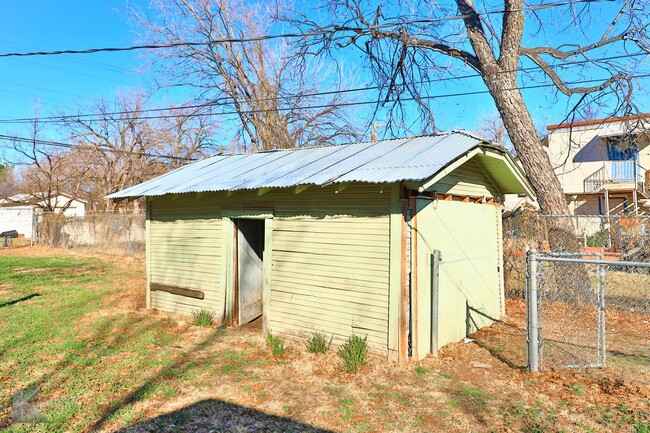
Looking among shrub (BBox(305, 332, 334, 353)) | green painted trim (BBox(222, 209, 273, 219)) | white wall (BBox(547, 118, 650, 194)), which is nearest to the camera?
shrub (BBox(305, 332, 334, 353))

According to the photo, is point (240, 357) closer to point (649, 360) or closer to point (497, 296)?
point (497, 296)

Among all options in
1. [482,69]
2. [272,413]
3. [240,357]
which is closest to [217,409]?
[272,413]

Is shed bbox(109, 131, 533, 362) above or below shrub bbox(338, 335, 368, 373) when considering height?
above

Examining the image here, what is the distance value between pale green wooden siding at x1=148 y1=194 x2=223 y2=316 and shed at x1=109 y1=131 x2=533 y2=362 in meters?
0.03

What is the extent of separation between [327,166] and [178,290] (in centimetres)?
410

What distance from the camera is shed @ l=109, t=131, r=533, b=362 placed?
546 centimetres

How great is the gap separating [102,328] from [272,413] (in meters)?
4.69

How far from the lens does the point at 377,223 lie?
558 centimetres

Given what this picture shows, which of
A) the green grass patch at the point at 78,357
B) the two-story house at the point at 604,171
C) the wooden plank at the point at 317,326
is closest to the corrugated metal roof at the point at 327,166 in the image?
the wooden plank at the point at 317,326

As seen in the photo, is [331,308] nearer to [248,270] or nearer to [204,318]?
[248,270]

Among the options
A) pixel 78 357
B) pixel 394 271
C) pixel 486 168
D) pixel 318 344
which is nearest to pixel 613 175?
pixel 486 168

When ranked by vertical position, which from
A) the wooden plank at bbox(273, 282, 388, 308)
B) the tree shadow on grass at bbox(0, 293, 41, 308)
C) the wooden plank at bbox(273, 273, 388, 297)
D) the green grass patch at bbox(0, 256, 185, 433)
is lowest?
the green grass patch at bbox(0, 256, 185, 433)

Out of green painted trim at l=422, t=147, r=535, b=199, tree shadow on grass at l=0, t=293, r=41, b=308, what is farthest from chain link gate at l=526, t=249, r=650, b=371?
tree shadow on grass at l=0, t=293, r=41, b=308

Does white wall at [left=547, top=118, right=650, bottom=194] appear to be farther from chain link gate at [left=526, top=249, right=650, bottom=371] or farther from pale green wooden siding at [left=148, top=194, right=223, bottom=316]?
pale green wooden siding at [left=148, top=194, right=223, bottom=316]
